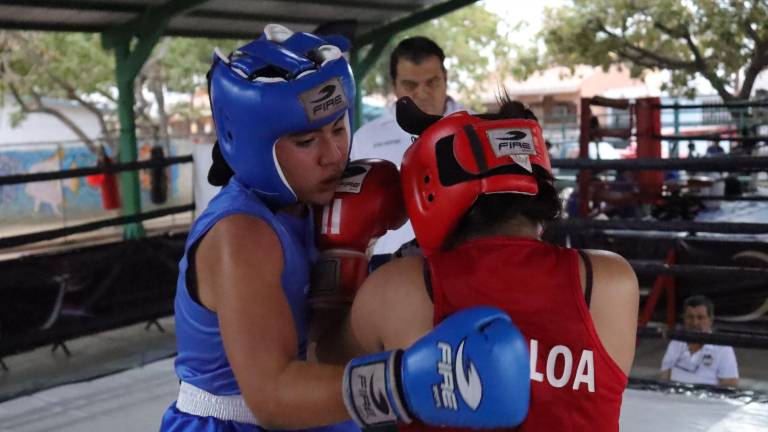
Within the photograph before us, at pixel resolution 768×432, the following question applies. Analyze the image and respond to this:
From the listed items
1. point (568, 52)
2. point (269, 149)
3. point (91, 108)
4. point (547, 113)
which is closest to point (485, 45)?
point (547, 113)

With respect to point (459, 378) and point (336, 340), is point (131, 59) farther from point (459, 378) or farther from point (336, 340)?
point (459, 378)

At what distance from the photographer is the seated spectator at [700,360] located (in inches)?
147

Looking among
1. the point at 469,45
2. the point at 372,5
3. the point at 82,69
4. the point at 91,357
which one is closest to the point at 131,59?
the point at 372,5

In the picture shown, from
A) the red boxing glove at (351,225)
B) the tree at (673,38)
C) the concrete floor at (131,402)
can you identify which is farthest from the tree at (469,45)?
the red boxing glove at (351,225)

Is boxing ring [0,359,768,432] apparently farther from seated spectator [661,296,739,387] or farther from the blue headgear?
the blue headgear

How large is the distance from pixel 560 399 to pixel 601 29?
37.8ft

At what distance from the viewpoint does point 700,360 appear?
3.84 m

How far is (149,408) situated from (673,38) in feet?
34.4

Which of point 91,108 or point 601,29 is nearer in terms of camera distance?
point 601,29

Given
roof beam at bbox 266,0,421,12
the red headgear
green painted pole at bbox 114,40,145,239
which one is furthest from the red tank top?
roof beam at bbox 266,0,421,12

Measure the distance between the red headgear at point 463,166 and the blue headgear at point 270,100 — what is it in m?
0.17

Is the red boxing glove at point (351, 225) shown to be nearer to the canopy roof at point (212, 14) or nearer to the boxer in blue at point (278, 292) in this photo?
the boxer in blue at point (278, 292)

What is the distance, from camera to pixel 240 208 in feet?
4.25

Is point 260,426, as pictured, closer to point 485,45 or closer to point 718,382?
point 718,382
